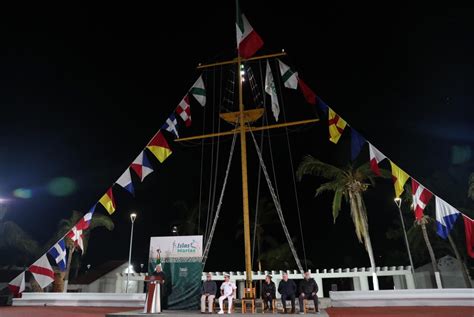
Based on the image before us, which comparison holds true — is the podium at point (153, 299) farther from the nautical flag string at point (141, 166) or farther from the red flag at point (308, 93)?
the red flag at point (308, 93)

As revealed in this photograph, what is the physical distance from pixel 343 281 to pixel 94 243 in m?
34.7

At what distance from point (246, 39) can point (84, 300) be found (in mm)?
14740

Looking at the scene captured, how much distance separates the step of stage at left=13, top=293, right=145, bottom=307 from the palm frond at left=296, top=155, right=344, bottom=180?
46.5 ft

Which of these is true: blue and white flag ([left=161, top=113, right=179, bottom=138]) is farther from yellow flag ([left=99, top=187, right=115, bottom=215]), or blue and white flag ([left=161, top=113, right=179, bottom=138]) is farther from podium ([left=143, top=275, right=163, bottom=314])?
podium ([left=143, top=275, right=163, bottom=314])

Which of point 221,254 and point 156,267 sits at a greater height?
point 221,254

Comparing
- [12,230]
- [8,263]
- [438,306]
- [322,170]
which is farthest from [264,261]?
[8,263]

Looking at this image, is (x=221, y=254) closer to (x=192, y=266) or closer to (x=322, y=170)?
(x=322, y=170)

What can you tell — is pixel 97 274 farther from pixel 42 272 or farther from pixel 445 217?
pixel 445 217

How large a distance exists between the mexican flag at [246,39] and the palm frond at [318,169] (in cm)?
1270

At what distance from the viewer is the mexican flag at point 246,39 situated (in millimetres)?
14695

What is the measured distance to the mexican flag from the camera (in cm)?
1470

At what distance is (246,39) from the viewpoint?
48.6ft

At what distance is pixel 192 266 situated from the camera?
1234 centimetres

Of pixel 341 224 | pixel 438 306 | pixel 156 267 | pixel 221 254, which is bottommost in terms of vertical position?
pixel 438 306
